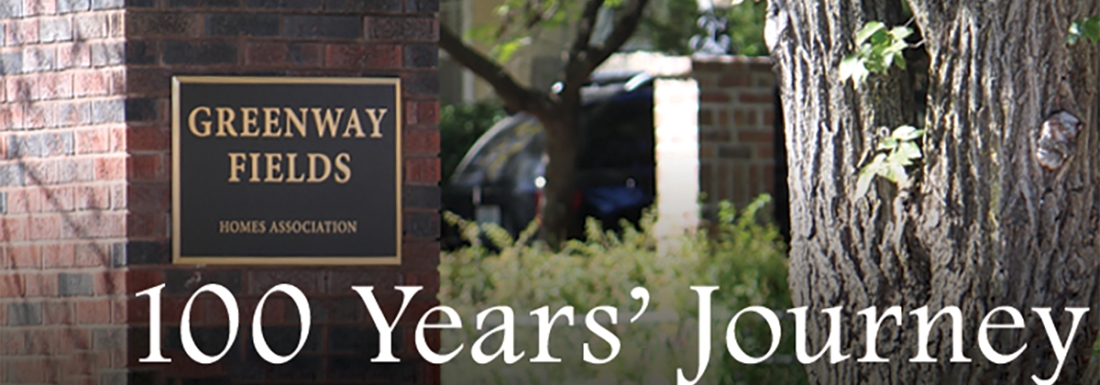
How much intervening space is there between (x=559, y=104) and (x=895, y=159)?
5.02 meters

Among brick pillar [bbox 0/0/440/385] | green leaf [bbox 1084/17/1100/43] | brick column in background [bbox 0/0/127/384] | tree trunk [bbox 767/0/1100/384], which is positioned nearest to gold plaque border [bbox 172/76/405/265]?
brick pillar [bbox 0/0/440/385]

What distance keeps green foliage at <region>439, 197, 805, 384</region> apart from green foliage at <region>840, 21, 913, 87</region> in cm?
184

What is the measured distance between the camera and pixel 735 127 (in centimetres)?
739

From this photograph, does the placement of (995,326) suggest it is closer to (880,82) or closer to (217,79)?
(880,82)

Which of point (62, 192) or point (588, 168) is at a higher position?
point (588, 168)

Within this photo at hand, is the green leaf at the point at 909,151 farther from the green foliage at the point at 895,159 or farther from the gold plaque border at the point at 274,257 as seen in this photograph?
the gold plaque border at the point at 274,257

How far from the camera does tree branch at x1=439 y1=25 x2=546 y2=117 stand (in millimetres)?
8188

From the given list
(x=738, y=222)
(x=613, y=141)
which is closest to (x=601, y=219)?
(x=613, y=141)

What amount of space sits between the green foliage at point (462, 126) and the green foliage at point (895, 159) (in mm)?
10040

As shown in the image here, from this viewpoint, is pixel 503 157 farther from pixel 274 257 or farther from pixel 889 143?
pixel 889 143

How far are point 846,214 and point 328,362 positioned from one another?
1564 mm

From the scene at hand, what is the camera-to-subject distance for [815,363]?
3990mm

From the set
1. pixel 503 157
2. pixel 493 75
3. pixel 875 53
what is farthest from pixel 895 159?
pixel 503 157

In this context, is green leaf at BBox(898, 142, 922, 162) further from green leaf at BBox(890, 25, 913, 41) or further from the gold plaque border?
the gold plaque border
